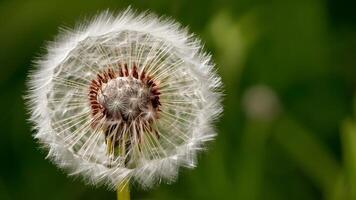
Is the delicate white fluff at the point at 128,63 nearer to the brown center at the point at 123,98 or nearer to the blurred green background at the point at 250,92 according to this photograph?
the brown center at the point at 123,98

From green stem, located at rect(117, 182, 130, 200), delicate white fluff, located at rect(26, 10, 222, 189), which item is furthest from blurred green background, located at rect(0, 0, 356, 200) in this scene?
green stem, located at rect(117, 182, 130, 200)

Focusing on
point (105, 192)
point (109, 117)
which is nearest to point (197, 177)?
point (105, 192)

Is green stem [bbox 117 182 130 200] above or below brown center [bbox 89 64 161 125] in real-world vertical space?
below

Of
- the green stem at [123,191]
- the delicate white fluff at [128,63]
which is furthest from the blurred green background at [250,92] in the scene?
the green stem at [123,191]

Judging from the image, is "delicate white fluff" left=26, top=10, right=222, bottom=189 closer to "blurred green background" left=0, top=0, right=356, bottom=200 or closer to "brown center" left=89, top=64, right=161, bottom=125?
"brown center" left=89, top=64, right=161, bottom=125

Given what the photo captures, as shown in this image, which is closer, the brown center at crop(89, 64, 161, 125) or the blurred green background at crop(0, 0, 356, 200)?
the brown center at crop(89, 64, 161, 125)

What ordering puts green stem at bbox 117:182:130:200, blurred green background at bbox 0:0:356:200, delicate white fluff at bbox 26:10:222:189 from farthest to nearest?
blurred green background at bbox 0:0:356:200 → delicate white fluff at bbox 26:10:222:189 → green stem at bbox 117:182:130:200

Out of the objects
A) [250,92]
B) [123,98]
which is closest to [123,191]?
[123,98]

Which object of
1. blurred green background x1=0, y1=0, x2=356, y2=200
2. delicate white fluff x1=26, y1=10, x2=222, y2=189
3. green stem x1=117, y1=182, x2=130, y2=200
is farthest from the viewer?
blurred green background x1=0, y1=0, x2=356, y2=200

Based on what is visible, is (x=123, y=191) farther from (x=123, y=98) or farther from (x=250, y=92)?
(x=250, y=92)
